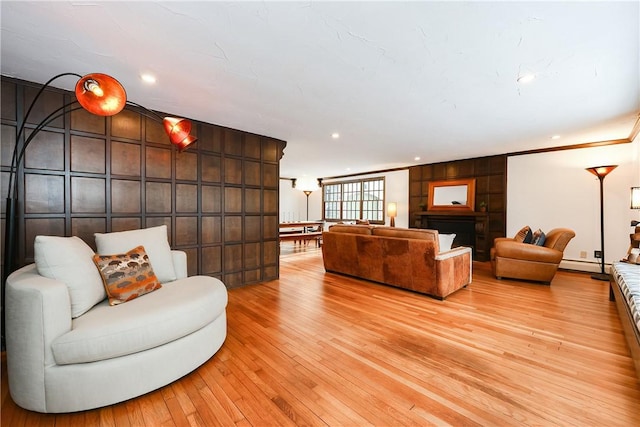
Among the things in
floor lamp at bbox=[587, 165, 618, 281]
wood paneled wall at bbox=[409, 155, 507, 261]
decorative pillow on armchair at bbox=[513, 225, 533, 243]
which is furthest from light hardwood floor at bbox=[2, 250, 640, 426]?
wood paneled wall at bbox=[409, 155, 507, 261]

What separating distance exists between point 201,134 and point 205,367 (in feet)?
9.10

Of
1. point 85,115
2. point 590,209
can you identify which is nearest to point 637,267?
point 590,209

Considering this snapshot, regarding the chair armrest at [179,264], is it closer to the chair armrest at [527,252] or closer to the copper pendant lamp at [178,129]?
the copper pendant lamp at [178,129]

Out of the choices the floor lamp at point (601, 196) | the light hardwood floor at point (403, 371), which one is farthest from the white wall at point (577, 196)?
the light hardwood floor at point (403, 371)

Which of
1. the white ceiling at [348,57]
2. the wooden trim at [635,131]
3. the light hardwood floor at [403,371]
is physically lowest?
the light hardwood floor at [403,371]

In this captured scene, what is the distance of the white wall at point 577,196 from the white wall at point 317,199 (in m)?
2.49

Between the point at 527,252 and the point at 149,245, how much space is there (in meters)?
4.97

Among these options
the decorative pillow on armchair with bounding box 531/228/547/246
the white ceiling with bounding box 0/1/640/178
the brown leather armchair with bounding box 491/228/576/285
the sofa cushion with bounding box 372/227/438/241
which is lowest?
the brown leather armchair with bounding box 491/228/576/285

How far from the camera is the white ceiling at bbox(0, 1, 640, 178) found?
1.55 m

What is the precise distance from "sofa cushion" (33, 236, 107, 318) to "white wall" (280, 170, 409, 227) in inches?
271

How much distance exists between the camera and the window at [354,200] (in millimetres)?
8227

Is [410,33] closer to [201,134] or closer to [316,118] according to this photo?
[316,118]

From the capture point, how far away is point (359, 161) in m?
6.51

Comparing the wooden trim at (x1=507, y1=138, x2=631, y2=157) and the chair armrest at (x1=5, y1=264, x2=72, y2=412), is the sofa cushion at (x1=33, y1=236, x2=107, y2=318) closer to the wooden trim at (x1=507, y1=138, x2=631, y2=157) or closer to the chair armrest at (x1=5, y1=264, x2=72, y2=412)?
the chair armrest at (x1=5, y1=264, x2=72, y2=412)
